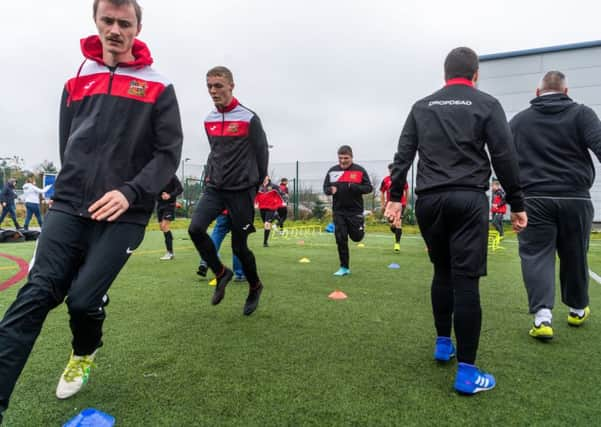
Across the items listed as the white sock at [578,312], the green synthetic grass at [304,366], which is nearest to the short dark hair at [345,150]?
the green synthetic grass at [304,366]

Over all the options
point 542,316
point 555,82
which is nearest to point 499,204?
point 555,82

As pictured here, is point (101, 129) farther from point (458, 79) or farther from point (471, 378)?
point (471, 378)

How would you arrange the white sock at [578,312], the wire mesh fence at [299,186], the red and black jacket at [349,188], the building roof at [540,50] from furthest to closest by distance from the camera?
the wire mesh fence at [299,186] < the building roof at [540,50] < the red and black jacket at [349,188] < the white sock at [578,312]

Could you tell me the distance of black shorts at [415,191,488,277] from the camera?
8.00ft

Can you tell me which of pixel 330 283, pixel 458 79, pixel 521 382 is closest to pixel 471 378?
pixel 521 382

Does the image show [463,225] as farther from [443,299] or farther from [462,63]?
[462,63]

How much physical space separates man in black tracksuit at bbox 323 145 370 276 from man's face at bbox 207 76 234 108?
2726 mm

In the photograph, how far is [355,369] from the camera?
267 centimetres

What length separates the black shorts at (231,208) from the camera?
396 cm

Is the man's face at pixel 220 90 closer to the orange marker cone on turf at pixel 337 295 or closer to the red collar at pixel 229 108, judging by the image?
the red collar at pixel 229 108

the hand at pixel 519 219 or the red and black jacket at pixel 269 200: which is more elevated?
the hand at pixel 519 219

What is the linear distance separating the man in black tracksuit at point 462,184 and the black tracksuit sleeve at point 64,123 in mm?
1939

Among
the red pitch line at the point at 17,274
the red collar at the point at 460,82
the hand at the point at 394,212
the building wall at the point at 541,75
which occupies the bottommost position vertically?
the red pitch line at the point at 17,274

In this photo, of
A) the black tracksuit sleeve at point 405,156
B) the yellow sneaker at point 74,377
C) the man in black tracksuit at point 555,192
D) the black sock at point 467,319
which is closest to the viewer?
the yellow sneaker at point 74,377
